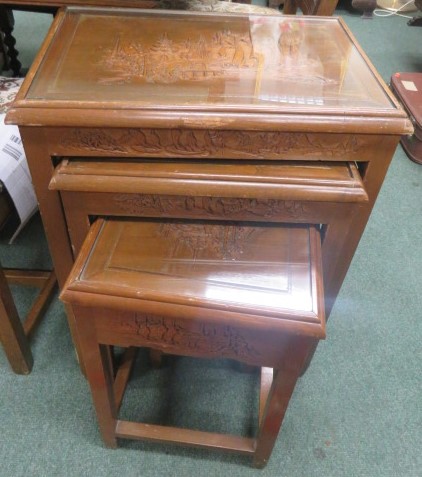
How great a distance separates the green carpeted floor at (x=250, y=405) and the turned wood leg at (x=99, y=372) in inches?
4.2

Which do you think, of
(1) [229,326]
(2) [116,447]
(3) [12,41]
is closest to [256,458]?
(2) [116,447]

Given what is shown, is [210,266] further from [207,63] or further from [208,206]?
[207,63]

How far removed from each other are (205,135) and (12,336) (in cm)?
69

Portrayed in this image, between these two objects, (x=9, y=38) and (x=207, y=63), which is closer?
(x=207, y=63)

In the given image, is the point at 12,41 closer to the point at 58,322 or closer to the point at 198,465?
the point at 58,322

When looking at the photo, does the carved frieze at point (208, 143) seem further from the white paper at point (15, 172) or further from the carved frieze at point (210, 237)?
the white paper at point (15, 172)

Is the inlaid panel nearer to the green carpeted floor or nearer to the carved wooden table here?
the carved wooden table

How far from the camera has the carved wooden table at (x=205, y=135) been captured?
2.30 feet

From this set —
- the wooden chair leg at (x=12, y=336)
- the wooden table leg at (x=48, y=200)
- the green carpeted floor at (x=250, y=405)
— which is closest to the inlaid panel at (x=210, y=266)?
the wooden table leg at (x=48, y=200)

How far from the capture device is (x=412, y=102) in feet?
Answer: 6.53

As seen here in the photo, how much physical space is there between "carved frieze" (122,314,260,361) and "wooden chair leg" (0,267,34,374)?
0.42m

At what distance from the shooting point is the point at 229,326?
2.29 feet

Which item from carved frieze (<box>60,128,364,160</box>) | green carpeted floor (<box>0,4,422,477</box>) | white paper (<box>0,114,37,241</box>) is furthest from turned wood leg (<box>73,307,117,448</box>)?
white paper (<box>0,114,37,241</box>)

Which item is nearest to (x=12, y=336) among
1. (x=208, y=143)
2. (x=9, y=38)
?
(x=208, y=143)
